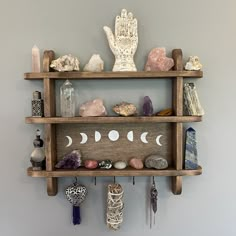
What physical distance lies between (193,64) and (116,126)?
39 cm

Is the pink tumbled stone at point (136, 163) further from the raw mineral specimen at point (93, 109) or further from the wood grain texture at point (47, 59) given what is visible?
the wood grain texture at point (47, 59)

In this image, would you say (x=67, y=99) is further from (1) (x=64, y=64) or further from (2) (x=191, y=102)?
(2) (x=191, y=102)

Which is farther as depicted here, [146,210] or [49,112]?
[146,210]

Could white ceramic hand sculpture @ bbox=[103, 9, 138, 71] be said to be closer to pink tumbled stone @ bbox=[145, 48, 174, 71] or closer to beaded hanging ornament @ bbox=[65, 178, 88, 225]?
pink tumbled stone @ bbox=[145, 48, 174, 71]

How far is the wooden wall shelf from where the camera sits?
3.66 feet

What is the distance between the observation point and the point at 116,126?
1214mm

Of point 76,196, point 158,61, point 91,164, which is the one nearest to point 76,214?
point 76,196

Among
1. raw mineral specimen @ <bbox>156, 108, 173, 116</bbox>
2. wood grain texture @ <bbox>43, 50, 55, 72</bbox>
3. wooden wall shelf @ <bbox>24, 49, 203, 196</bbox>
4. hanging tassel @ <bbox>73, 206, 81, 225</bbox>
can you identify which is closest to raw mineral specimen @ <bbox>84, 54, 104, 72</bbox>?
wooden wall shelf @ <bbox>24, 49, 203, 196</bbox>

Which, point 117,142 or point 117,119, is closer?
point 117,119

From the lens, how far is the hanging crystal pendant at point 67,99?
1.17 m
